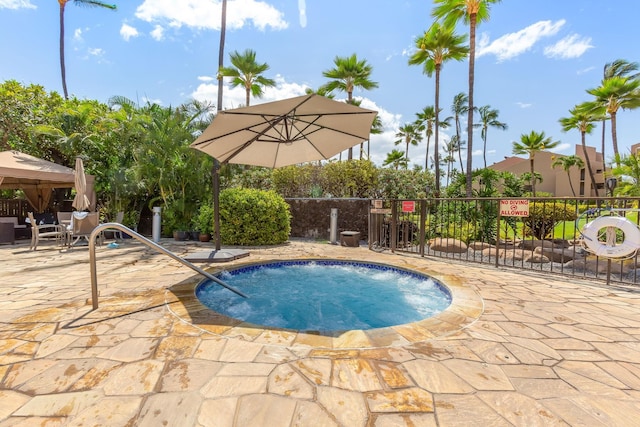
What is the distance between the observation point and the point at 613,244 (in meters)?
4.40

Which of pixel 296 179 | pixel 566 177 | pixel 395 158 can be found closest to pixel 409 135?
pixel 395 158

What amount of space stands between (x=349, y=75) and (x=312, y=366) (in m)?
17.5

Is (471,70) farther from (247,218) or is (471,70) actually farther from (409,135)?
(409,135)

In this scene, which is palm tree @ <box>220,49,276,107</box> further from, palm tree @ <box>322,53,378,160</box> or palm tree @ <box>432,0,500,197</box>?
palm tree @ <box>432,0,500,197</box>

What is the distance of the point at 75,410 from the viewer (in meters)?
1.64

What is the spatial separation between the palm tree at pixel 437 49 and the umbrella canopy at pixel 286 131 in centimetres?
1082

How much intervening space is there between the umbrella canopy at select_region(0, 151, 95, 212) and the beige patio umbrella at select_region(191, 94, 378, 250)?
5724 mm

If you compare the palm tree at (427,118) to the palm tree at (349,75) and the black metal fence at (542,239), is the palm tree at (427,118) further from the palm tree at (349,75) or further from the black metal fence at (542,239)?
the black metal fence at (542,239)

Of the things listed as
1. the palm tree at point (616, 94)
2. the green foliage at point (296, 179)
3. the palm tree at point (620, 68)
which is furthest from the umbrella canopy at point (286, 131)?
the palm tree at point (620, 68)

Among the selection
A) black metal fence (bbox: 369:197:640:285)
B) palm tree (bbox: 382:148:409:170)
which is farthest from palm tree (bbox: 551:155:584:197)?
black metal fence (bbox: 369:197:640:285)

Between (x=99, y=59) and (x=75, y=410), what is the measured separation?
44.6 feet

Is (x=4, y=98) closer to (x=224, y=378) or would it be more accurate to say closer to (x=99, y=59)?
(x=99, y=59)

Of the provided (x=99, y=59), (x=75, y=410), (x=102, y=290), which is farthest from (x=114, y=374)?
(x=99, y=59)

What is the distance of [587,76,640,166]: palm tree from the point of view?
1892 cm
